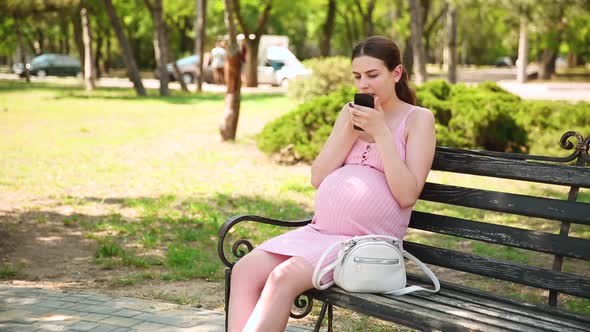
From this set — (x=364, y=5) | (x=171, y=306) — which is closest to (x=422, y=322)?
(x=171, y=306)

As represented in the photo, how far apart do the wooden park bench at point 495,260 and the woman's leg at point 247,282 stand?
0.57 ft

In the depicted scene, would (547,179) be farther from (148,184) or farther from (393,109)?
(148,184)

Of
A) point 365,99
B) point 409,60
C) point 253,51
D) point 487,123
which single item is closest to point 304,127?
point 487,123

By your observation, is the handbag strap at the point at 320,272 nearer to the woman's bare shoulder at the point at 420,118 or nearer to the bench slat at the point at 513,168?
the woman's bare shoulder at the point at 420,118

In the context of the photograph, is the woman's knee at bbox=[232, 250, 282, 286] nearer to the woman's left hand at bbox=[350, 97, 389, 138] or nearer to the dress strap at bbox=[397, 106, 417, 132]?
the woman's left hand at bbox=[350, 97, 389, 138]

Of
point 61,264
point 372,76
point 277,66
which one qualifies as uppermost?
point 372,76

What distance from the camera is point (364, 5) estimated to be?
135 ft

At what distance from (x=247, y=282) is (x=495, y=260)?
3.69ft

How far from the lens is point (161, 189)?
9.01 metres

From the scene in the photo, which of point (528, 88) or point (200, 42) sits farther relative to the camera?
point (528, 88)

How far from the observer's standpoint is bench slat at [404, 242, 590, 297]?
3.33 meters

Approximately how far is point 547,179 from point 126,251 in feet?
12.5

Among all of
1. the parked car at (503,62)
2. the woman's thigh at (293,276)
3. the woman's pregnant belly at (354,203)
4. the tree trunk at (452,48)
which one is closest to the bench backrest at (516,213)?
the woman's pregnant belly at (354,203)

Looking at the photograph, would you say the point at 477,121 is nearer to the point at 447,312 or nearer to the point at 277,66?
the point at 447,312
